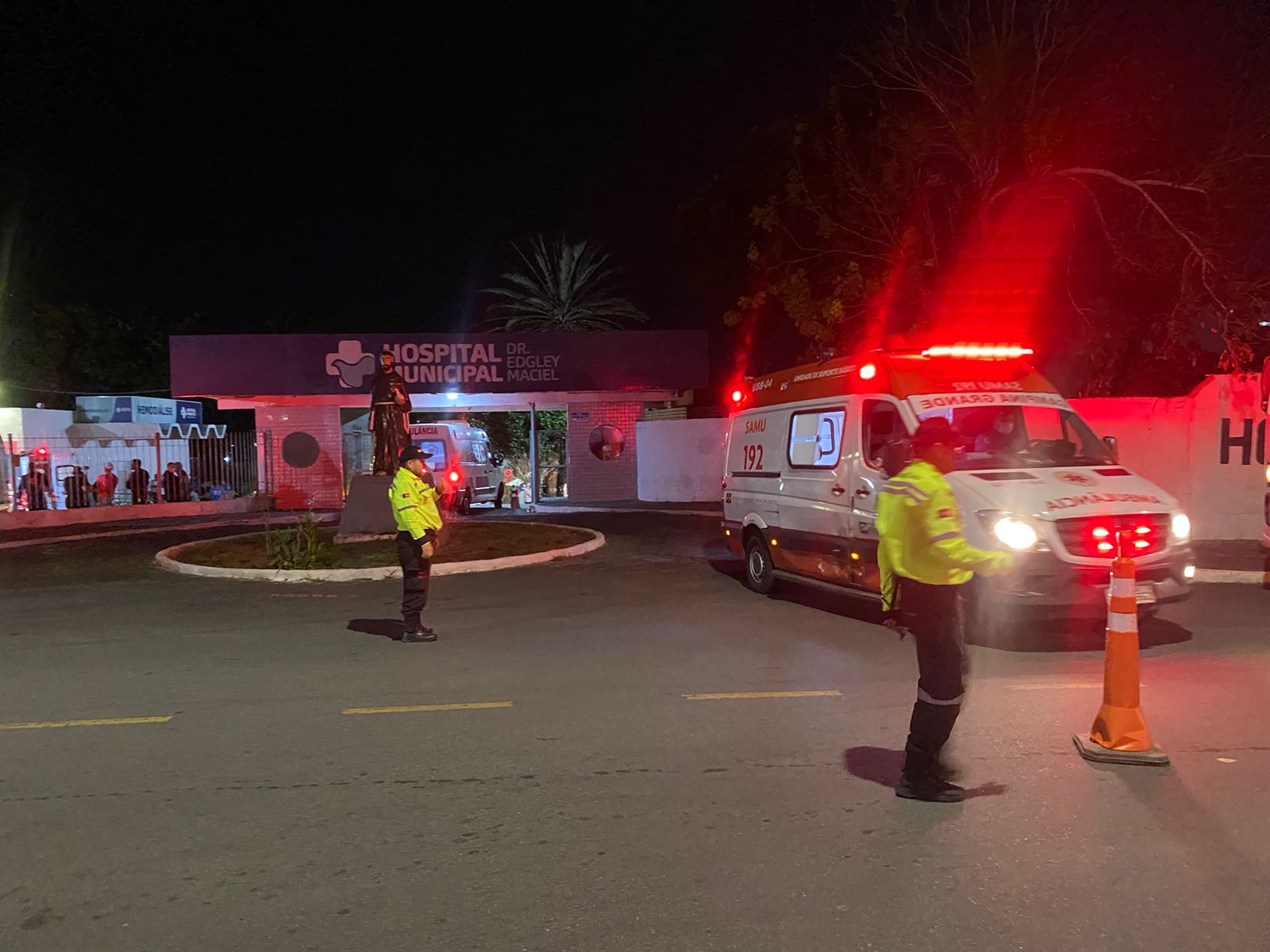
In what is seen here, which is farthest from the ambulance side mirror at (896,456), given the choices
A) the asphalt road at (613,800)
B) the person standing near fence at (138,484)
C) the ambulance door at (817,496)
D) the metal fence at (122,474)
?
A: the person standing near fence at (138,484)

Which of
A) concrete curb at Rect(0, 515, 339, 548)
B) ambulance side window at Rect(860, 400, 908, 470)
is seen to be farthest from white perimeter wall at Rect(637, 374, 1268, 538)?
concrete curb at Rect(0, 515, 339, 548)

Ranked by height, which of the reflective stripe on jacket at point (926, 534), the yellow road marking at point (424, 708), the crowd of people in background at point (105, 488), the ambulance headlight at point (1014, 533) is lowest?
the yellow road marking at point (424, 708)

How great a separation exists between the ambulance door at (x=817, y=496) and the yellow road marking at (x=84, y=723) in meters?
5.82

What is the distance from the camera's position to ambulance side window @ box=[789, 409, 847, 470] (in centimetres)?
957

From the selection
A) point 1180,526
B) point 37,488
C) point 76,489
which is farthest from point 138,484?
point 1180,526

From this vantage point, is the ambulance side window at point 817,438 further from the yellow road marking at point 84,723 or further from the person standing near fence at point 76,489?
the person standing near fence at point 76,489

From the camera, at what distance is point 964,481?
7.93 meters

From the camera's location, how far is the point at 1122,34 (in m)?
16.1

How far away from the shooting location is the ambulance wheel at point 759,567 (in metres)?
10.9

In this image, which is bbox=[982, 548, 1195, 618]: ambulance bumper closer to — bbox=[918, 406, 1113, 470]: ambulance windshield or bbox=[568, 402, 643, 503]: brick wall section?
bbox=[918, 406, 1113, 470]: ambulance windshield

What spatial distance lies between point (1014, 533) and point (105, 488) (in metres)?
23.9

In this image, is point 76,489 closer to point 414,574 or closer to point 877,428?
point 414,574

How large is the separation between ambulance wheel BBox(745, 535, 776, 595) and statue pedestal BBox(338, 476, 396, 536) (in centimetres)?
686

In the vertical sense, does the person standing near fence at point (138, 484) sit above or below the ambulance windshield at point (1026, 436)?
below
